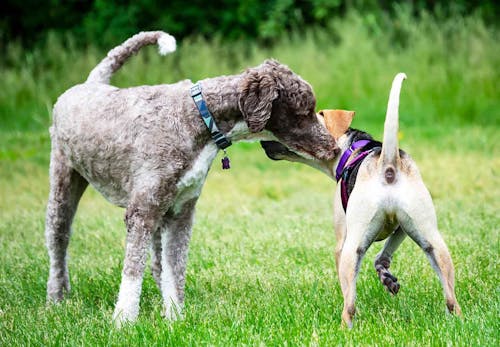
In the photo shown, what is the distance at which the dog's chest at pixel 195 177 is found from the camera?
176 inches

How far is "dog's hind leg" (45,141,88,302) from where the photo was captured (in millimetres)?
5195

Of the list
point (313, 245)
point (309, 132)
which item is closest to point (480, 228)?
point (313, 245)

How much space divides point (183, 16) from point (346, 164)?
1424cm

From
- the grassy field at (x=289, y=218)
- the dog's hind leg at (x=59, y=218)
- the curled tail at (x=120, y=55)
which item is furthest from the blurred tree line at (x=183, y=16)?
the dog's hind leg at (x=59, y=218)

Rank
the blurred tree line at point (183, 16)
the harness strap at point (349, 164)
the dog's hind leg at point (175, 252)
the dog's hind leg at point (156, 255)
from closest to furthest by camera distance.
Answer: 1. the harness strap at point (349, 164)
2. the dog's hind leg at point (175, 252)
3. the dog's hind leg at point (156, 255)
4. the blurred tree line at point (183, 16)

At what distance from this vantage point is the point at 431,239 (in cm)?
401

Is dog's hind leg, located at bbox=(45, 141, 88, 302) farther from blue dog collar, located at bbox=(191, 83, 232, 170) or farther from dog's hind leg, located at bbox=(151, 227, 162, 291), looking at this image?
blue dog collar, located at bbox=(191, 83, 232, 170)

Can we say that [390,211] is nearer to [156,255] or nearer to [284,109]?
[284,109]

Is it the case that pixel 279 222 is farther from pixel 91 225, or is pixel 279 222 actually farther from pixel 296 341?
pixel 296 341

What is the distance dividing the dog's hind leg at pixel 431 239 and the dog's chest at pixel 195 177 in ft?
3.85

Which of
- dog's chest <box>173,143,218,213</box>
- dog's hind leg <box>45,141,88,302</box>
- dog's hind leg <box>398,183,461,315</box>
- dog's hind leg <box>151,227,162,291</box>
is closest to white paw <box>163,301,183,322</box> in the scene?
dog's hind leg <box>151,227,162,291</box>

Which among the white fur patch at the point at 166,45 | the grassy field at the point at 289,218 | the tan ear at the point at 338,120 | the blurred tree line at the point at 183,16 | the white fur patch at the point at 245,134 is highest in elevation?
the white fur patch at the point at 166,45

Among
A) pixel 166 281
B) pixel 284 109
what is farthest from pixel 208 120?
pixel 166 281

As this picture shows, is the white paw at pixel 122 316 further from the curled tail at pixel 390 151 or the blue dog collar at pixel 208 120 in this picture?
the curled tail at pixel 390 151
